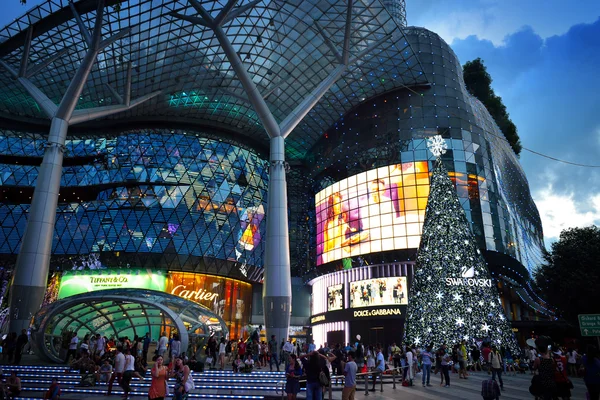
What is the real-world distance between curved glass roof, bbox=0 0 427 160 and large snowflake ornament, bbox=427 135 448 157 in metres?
7.40

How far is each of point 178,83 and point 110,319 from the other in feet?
98.0

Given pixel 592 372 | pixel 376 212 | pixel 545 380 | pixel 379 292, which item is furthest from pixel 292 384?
pixel 376 212

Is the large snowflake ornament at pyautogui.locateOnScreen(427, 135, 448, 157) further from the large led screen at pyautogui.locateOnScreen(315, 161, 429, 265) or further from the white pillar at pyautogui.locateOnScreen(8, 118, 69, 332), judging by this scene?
the white pillar at pyautogui.locateOnScreen(8, 118, 69, 332)

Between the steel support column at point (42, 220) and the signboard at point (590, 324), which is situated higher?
the steel support column at point (42, 220)

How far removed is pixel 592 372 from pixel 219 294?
142 ft

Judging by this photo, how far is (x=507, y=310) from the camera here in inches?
1697

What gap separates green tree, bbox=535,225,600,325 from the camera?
28234mm

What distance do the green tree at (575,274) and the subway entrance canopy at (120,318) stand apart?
2398cm

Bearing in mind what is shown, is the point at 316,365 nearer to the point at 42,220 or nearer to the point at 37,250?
the point at 37,250

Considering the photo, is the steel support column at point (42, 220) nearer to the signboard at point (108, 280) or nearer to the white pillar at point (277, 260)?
the white pillar at point (277, 260)

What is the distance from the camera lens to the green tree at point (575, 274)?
1112 inches

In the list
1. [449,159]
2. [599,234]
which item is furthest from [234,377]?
[449,159]

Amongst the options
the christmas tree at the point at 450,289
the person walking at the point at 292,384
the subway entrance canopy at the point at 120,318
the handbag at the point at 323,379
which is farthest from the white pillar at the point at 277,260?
the handbag at the point at 323,379

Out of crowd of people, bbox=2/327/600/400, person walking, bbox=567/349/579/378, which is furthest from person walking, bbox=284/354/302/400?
person walking, bbox=567/349/579/378
